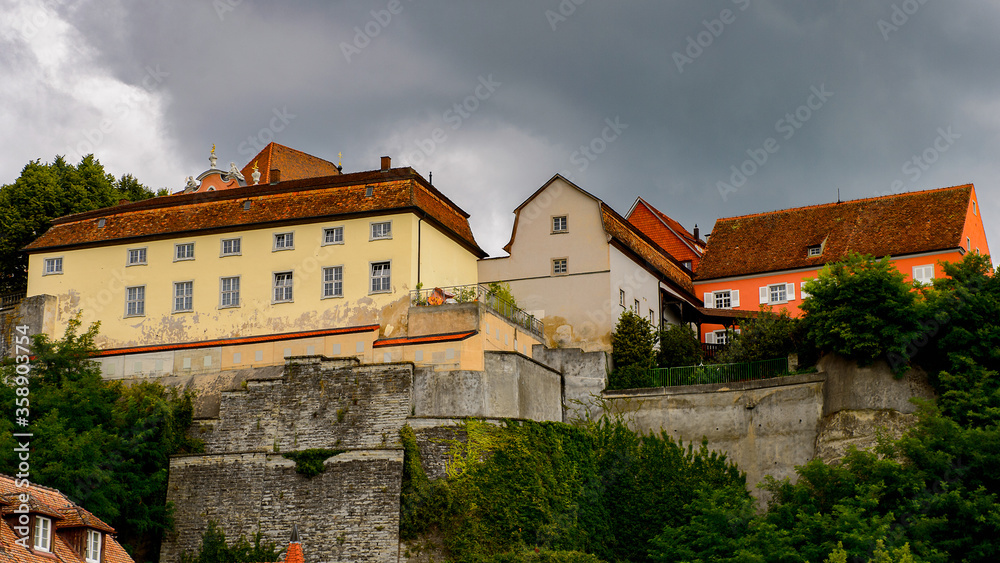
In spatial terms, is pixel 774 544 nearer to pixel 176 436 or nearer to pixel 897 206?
pixel 176 436

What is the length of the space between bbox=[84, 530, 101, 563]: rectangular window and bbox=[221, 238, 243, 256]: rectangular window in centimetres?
1594

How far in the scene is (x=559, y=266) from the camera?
149 feet

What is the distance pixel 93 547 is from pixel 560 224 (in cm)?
2278

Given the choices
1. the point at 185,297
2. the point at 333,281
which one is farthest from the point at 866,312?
the point at 185,297

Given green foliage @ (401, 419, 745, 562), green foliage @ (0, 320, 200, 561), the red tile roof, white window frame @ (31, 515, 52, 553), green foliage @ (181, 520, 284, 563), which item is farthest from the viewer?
green foliage @ (181, 520, 284, 563)

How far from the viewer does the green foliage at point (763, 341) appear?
41812 mm

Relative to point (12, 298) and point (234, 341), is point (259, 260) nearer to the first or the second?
point (234, 341)

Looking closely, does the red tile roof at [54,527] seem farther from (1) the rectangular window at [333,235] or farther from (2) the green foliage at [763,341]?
(2) the green foliage at [763,341]

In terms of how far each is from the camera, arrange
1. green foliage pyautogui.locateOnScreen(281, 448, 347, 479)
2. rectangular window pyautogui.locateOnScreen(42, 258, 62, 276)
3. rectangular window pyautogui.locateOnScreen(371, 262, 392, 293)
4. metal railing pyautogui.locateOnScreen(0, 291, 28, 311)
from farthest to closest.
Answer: metal railing pyautogui.locateOnScreen(0, 291, 28, 311)
rectangular window pyautogui.locateOnScreen(42, 258, 62, 276)
rectangular window pyautogui.locateOnScreen(371, 262, 392, 293)
green foliage pyautogui.locateOnScreen(281, 448, 347, 479)

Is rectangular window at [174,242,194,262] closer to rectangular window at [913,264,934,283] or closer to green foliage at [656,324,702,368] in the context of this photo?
green foliage at [656,324,702,368]

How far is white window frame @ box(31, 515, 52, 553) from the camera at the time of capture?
26875mm

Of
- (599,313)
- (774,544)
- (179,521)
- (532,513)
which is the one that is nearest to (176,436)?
(179,521)

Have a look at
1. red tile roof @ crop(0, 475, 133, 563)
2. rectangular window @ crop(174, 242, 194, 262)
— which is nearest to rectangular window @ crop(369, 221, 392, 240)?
rectangular window @ crop(174, 242, 194, 262)

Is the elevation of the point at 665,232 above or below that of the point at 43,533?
above
